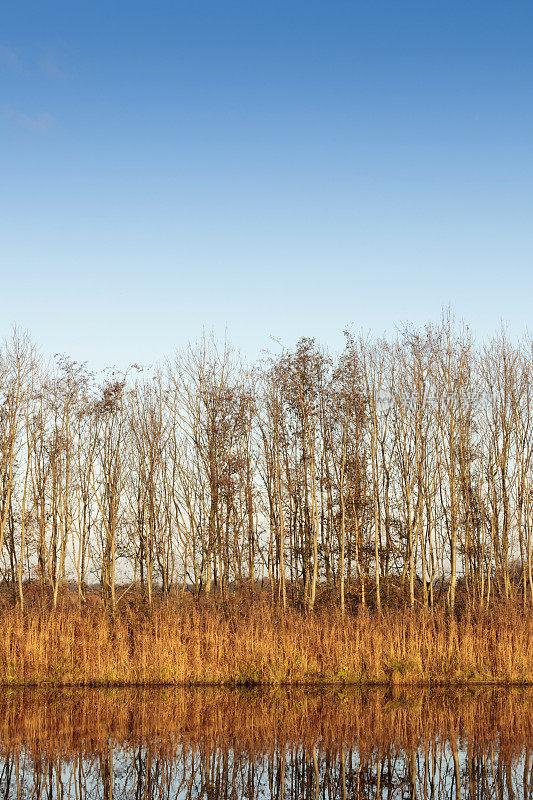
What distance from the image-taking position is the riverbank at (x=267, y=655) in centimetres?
1387

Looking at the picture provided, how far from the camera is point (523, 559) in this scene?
2350cm

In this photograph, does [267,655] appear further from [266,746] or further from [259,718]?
[266,746]

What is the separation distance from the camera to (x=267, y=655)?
14.1 metres

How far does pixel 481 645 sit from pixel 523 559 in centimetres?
1007

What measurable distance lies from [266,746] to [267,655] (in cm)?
514

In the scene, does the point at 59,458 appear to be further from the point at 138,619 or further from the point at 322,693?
the point at 322,693

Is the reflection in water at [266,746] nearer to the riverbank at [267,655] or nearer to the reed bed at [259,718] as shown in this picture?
the reed bed at [259,718]

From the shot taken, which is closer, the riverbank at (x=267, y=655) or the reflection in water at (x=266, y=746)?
the reflection in water at (x=266, y=746)

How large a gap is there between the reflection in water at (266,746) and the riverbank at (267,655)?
119 cm

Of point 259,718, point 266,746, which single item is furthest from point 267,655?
point 266,746

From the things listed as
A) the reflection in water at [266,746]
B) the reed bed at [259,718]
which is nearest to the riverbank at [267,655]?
the reed bed at [259,718]

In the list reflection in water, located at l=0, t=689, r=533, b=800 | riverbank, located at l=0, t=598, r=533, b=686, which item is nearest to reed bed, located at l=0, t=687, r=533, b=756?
reflection in water, located at l=0, t=689, r=533, b=800

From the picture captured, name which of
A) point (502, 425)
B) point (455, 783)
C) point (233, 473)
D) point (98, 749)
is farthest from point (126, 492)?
point (455, 783)

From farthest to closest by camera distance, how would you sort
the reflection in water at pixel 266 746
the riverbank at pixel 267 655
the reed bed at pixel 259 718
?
1. the riverbank at pixel 267 655
2. the reed bed at pixel 259 718
3. the reflection in water at pixel 266 746
